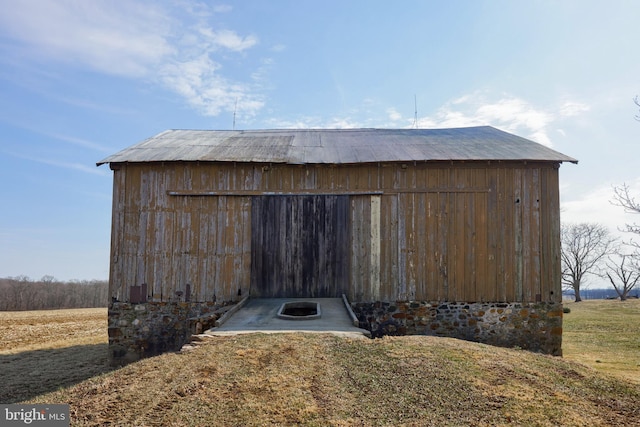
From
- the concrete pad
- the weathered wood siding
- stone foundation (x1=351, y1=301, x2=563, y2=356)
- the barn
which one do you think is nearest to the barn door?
the barn

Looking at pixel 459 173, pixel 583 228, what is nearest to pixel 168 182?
pixel 459 173

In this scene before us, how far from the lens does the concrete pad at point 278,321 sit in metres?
9.91

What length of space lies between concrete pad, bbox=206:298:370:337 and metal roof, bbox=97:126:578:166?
3.99 m

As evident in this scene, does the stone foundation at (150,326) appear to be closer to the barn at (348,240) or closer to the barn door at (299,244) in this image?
the barn at (348,240)

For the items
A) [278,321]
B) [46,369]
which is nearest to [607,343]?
[278,321]

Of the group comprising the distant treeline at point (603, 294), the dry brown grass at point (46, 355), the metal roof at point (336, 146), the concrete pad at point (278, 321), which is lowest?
the distant treeline at point (603, 294)

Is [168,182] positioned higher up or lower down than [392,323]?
higher up

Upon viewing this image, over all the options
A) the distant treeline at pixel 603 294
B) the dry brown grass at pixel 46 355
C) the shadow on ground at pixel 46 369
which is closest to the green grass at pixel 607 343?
the shadow on ground at pixel 46 369

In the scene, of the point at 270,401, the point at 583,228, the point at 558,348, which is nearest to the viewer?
the point at 270,401

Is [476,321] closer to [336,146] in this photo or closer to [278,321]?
[278,321]

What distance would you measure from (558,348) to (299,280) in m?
7.34

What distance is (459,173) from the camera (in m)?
13.4

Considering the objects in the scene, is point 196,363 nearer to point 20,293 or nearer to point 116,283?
point 116,283

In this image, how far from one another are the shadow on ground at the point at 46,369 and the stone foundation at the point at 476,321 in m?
7.42
